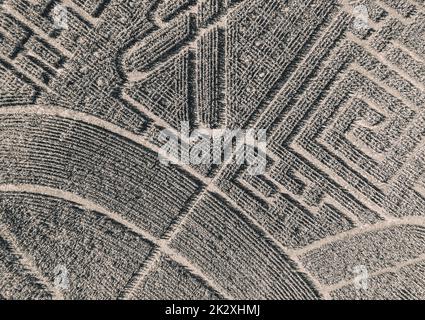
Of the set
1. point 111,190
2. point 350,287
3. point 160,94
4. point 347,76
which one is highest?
point 347,76

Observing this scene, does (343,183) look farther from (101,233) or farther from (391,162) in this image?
(101,233)

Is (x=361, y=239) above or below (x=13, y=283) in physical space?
above

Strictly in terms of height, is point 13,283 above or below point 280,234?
below

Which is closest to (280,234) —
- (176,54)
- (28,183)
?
(176,54)

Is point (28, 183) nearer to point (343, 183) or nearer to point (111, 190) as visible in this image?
point (111, 190)

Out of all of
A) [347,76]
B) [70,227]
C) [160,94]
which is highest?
[347,76]

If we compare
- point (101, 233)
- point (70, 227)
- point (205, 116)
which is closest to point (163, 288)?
point (101, 233)
